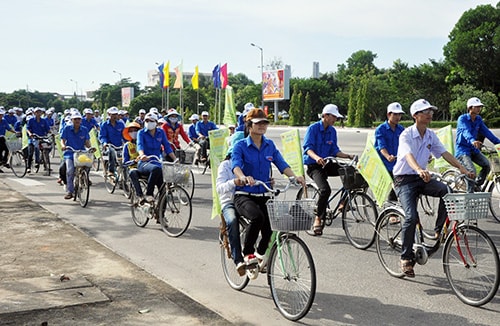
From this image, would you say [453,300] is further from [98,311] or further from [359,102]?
[359,102]

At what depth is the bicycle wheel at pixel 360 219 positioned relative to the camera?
7.70 metres

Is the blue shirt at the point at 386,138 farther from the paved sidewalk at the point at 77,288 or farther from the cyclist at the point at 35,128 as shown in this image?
the cyclist at the point at 35,128

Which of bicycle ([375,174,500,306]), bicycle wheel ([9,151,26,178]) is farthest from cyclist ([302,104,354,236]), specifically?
bicycle wheel ([9,151,26,178])

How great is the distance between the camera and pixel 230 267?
616 centimetres

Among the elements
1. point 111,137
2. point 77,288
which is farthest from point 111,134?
point 77,288

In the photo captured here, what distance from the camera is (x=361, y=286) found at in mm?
6008

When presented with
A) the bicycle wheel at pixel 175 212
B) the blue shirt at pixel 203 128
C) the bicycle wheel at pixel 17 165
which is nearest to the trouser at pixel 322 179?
the bicycle wheel at pixel 175 212

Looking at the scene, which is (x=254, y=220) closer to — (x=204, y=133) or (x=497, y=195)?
(x=497, y=195)

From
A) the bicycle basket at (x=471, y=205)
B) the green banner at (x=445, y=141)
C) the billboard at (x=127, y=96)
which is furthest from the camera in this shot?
the billboard at (x=127, y=96)

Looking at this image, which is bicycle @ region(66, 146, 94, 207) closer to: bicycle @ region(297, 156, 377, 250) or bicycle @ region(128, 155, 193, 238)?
bicycle @ region(128, 155, 193, 238)

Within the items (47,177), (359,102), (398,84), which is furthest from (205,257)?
(398,84)

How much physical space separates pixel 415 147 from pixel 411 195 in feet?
1.67

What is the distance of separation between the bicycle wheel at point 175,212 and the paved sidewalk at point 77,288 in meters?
1.13

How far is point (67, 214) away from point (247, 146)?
6040 millimetres
